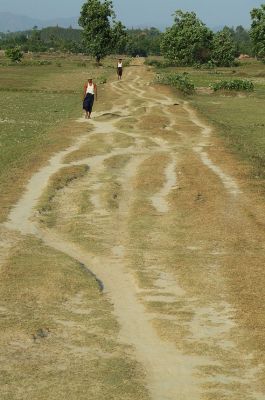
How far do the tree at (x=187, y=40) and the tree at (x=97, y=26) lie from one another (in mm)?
11450

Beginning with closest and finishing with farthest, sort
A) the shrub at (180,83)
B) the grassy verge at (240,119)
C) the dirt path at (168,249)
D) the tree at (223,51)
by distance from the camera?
the dirt path at (168,249) < the grassy verge at (240,119) < the shrub at (180,83) < the tree at (223,51)

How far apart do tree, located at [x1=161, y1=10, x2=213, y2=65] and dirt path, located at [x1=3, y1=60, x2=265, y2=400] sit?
105286 mm

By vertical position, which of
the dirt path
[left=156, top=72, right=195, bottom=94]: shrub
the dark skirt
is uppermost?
the dark skirt

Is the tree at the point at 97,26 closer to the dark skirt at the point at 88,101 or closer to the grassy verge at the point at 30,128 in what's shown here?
the grassy verge at the point at 30,128

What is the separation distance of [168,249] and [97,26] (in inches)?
4946

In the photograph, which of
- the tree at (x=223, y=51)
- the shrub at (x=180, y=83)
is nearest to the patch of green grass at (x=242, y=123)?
the shrub at (x=180, y=83)

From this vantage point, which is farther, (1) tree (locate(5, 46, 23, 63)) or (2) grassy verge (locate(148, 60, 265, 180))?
(1) tree (locate(5, 46, 23, 63))

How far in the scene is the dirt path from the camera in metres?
9.27

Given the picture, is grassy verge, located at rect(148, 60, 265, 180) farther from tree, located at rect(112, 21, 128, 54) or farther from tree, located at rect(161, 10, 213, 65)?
tree, located at rect(112, 21, 128, 54)

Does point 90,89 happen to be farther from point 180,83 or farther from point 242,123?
point 180,83

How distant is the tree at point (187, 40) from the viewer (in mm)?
129500

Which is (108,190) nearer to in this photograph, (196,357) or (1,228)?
(1,228)

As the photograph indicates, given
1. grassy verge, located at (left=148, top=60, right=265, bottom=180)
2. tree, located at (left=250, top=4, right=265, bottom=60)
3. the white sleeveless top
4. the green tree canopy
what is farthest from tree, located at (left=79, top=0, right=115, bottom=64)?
the white sleeveless top

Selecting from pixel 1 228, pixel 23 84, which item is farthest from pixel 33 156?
pixel 23 84
